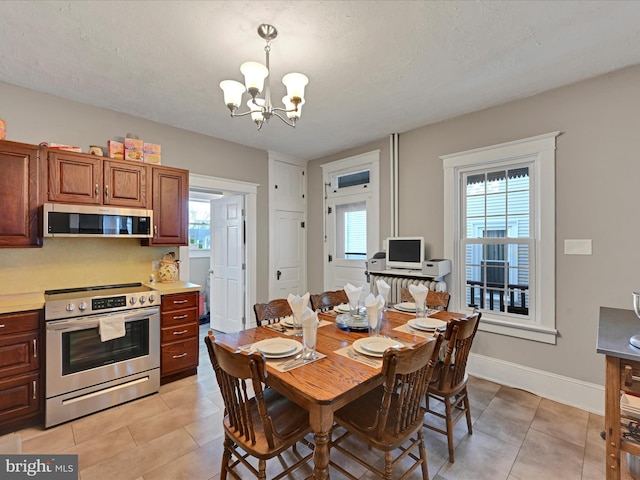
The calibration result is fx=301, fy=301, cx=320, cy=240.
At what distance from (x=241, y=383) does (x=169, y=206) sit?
7.98 feet

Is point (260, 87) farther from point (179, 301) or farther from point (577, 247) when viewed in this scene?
point (577, 247)

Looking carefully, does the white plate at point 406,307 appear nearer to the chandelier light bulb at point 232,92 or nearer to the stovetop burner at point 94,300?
Answer: the chandelier light bulb at point 232,92

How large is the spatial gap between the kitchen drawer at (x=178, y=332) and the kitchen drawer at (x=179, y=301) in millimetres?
180

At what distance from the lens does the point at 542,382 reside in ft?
8.92

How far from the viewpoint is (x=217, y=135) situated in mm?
3826

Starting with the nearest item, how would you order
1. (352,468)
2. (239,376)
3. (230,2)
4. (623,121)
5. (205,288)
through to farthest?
1. (239,376)
2. (230,2)
3. (352,468)
4. (623,121)
5. (205,288)

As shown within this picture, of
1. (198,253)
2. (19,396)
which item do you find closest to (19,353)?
(19,396)

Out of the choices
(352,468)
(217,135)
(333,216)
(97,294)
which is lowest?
(352,468)

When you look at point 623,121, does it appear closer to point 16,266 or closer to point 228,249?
point 228,249

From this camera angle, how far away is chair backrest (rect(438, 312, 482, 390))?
5.81ft

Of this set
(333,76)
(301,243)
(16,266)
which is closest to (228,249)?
(301,243)

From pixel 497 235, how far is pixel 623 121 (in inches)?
50.0

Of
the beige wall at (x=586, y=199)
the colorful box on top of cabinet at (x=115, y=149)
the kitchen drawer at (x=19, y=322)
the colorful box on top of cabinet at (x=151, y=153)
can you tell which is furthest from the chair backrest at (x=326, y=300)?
the colorful box on top of cabinet at (x=115, y=149)

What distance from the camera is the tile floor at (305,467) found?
5.96ft
